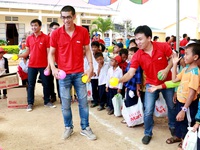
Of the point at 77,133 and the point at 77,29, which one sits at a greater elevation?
the point at 77,29

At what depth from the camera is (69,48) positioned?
3.33 m

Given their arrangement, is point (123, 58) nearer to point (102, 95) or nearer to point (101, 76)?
point (101, 76)

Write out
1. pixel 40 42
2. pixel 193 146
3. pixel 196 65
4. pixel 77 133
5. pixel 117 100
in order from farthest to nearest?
pixel 40 42 < pixel 117 100 < pixel 77 133 < pixel 196 65 < pixel 193 146

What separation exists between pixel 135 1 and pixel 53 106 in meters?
3.04

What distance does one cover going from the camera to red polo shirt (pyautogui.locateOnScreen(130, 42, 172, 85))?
3100 millimetres

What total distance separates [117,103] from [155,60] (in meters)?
1.44

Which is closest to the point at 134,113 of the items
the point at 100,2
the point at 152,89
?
the point at 152,89

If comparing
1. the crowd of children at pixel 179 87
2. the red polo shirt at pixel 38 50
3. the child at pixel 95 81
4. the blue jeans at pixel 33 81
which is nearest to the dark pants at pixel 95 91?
the child at pixel 95 81

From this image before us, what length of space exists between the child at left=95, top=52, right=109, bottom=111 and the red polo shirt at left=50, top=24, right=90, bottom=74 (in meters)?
1.32

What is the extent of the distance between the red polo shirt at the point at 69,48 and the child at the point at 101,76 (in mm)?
1324

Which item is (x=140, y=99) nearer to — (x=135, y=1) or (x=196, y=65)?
(x=196, y=65)

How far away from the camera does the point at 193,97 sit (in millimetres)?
2670

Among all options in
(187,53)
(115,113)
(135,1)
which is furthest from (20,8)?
(187,53)

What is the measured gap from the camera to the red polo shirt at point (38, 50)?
16.0 ft
